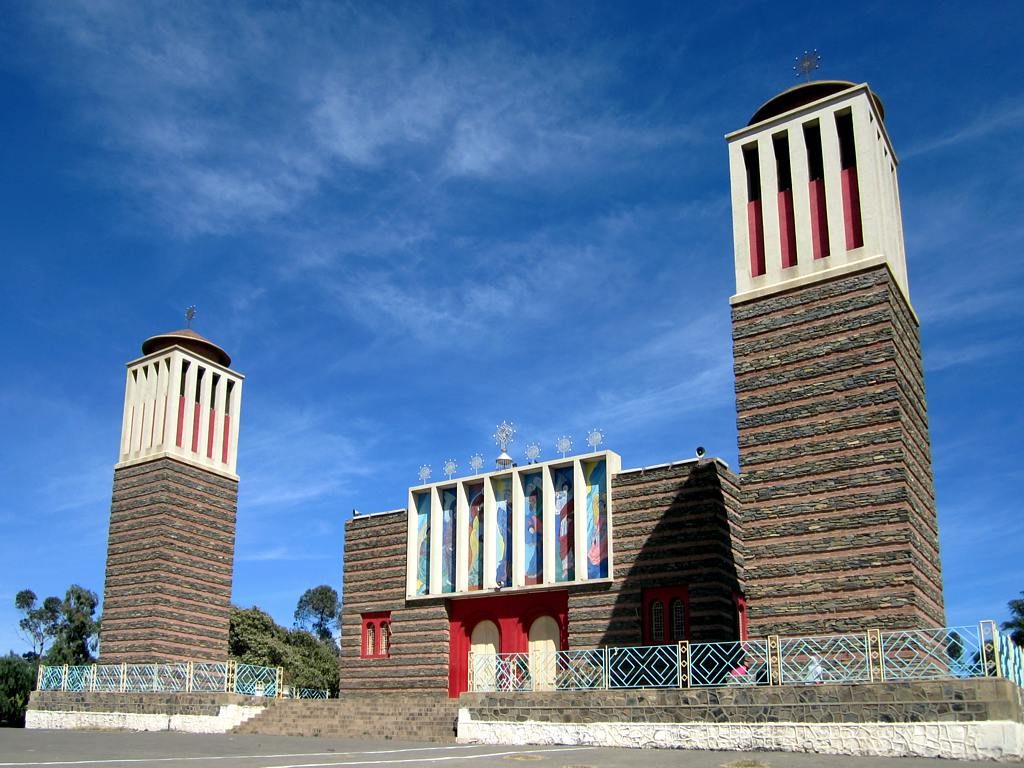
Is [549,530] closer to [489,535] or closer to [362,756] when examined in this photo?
[489,535]

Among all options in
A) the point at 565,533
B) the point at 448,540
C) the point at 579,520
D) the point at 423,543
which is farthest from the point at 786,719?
the point at 423,543

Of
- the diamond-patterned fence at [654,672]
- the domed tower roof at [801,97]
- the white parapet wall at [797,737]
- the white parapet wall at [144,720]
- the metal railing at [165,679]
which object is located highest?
the domed tower roof at [801,97]

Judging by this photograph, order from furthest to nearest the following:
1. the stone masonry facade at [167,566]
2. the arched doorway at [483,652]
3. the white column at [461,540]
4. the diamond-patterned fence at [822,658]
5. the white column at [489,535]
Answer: the stone masonry facade at [167,566] < the white column at [461,540] < the white column at [489,535] < the arched doorway at [483,652] < the diamond-patterned fence at [822,658]

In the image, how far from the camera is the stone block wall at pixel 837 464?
17.1 metres

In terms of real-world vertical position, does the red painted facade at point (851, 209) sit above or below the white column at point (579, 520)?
above

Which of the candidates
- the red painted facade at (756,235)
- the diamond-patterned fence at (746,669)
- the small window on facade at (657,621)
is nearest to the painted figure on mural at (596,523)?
the small window on facade at (657,621)

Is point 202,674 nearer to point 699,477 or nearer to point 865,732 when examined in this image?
point 699,477

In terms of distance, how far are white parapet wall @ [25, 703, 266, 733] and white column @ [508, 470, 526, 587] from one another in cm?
736

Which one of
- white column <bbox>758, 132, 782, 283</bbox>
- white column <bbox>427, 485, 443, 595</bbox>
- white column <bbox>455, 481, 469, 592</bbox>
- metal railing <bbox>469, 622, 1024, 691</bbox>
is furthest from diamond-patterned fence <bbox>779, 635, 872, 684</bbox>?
white column <bbox>427, 485, 443, 595</bbox>

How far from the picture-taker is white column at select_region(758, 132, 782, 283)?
20281 mm

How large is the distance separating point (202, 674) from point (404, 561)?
635 cm

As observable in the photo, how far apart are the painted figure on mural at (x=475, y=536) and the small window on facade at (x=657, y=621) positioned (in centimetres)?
553

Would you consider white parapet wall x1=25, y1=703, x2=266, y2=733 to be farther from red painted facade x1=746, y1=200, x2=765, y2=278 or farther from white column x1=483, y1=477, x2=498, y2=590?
red painted facade x1=746, y1=200, x2=765, y2=278

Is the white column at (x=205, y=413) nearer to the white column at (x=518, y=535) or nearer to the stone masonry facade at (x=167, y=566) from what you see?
the stone masonry facade at (x=167, y=566)
